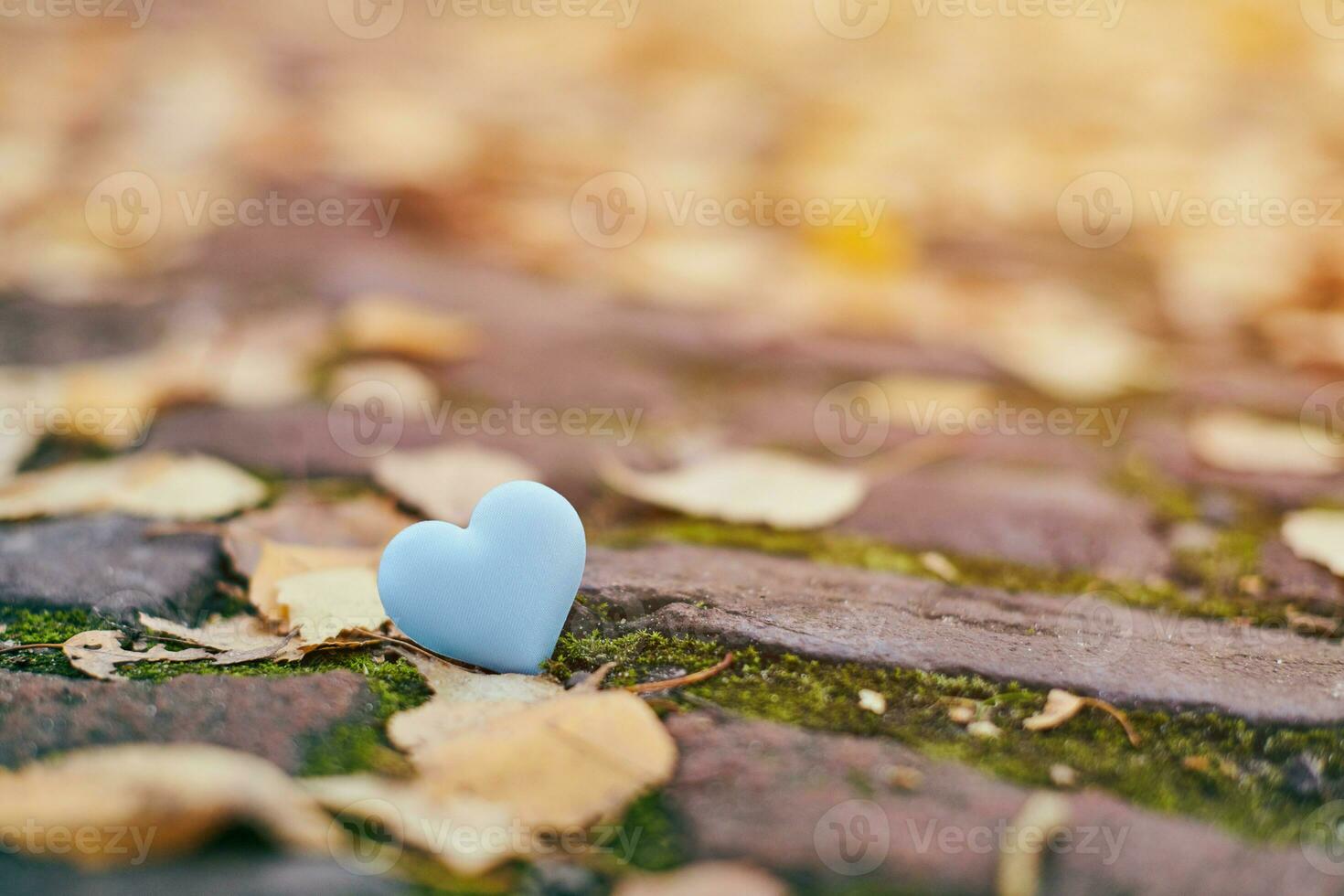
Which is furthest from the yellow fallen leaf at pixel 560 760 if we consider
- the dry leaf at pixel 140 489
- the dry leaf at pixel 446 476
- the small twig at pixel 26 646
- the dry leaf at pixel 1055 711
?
the dry leaf at pixel 140 489

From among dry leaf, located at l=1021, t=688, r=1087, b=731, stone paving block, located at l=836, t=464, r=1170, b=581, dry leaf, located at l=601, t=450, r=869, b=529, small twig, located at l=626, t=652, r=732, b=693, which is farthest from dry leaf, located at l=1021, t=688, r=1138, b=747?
dry leaf, located at l=601, t=450, r=869, b=529

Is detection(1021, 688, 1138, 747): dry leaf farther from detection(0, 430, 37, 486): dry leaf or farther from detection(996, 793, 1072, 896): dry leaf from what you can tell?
detection(0, 430, 37, 486): dry leaf

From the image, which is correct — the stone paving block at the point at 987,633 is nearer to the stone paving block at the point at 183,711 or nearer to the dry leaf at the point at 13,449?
the stone paving block at the point at 183,711

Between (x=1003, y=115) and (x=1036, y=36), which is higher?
(x=1036, y=36)

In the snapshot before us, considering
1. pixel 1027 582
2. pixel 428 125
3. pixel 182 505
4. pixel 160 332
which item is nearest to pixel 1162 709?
pixel 1027 582

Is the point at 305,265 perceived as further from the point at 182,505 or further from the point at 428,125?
the point at 182,505

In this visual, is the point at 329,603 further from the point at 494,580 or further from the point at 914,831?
the point at 914,831

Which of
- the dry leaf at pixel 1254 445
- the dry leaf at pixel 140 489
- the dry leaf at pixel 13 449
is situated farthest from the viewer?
the dry leaf at pixel 1254 445

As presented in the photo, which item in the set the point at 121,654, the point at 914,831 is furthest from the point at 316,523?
the point at 914,831
